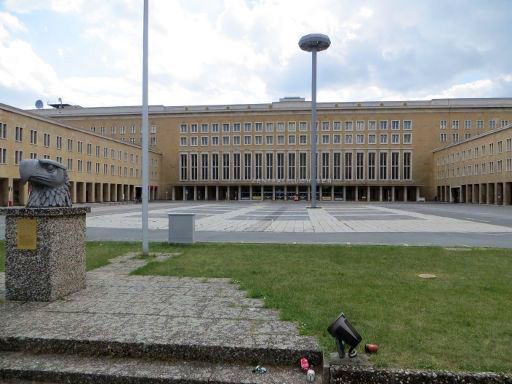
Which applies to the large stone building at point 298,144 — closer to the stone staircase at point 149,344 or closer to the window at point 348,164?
the window at point 348,164

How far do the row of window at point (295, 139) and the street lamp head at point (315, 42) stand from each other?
1968 inches

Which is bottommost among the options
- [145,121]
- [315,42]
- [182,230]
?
[182,230]

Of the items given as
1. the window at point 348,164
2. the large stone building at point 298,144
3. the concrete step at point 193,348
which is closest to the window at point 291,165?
the large stone building at point 298,144

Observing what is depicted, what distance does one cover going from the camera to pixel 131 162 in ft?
295

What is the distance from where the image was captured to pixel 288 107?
10469 centimetres

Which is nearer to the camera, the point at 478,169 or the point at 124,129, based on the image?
the point at 478,169

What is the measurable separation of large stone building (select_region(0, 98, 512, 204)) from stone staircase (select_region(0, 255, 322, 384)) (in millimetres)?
90513

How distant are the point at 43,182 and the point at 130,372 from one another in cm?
418

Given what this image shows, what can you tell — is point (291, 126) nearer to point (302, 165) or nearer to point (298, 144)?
point (298, 144)

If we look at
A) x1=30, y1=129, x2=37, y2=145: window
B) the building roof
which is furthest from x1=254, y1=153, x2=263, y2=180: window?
x1=30, y1=129, x2=37, y2=145: window

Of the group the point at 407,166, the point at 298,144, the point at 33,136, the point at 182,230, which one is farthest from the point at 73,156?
the point at 407,166

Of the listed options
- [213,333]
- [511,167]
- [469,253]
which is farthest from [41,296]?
[511,167]

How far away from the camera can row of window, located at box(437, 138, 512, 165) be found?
66375 millimetres

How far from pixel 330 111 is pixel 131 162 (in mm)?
46319
